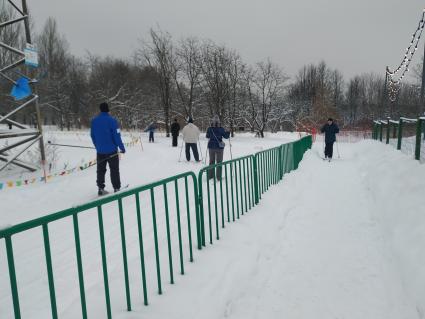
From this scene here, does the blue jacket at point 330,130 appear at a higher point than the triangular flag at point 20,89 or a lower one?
lower

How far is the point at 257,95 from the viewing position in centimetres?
4209

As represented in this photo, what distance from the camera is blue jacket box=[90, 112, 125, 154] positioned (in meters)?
7.33

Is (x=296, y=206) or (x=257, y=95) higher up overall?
(x=257, y=95)

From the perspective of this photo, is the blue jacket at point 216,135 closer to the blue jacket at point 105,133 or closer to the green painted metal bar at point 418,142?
the blue jacket at point 105,133

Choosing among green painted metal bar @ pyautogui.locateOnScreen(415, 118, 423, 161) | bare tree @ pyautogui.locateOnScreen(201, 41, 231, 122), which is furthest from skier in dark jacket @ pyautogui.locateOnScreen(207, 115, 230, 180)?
bare tree @ pyautogui.locateOnScreen(201, 41, 231, 122)

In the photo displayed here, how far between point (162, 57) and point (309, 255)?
32958mm

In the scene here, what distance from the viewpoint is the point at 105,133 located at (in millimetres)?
7371

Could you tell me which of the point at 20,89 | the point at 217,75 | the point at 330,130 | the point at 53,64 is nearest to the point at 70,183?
the point at 20,89

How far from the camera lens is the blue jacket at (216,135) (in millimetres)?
9078

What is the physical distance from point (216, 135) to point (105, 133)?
10.1 ft

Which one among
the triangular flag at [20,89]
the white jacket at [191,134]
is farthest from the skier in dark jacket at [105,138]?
the white jacket at [191,134]

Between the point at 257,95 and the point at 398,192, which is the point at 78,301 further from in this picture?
the point at 257,95

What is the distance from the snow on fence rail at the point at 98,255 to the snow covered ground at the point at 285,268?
0.9 inches

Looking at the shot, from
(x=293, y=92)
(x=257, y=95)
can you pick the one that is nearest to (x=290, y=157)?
(x=257, y=95)
